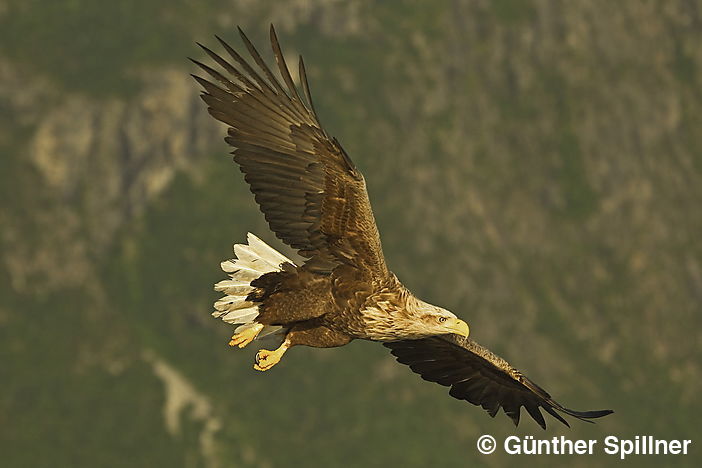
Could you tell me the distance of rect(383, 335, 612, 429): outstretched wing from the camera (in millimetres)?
23798

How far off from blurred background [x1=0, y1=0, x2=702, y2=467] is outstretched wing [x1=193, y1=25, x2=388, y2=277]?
10359 cm

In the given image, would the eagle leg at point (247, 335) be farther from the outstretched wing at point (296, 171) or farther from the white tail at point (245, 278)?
the outstretched wing at point (296, 171)

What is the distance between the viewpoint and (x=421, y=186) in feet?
474

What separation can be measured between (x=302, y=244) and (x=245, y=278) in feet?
3.79

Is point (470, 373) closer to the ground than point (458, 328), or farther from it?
farther from it

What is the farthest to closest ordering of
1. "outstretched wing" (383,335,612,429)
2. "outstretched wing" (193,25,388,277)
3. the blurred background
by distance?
the blurred background
"outstretched wing" (383,335,612,429)
"outstretched wing" (193,25,388,277)

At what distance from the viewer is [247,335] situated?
21.5 metres

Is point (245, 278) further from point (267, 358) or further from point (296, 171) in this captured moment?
point (296, 171)

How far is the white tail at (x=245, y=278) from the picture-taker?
2175 centimetres

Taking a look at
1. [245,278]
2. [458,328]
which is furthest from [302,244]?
[458,328]

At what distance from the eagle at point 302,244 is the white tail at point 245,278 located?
0.04 ft

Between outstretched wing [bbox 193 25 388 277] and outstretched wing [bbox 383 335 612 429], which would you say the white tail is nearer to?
outstretched wing [bbox 193 25 388 277]

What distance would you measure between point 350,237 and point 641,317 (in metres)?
134

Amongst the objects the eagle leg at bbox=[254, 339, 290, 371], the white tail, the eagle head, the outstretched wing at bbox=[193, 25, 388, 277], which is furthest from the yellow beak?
the white tail
